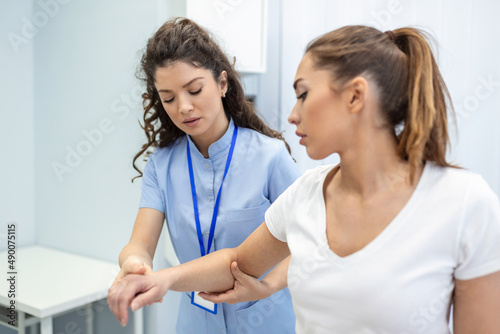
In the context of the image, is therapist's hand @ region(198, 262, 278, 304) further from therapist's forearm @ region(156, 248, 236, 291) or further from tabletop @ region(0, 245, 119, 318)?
tabletop @ region(0, 245, 119, 318)

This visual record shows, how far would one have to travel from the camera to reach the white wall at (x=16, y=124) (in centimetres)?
263

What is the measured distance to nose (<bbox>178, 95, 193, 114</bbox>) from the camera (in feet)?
4.08

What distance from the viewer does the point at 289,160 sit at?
138 cm

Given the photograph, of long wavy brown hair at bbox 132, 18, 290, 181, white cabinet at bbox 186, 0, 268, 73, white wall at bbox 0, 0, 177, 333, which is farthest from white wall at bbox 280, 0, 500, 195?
white wall at bbox 0, 0, 177, 333

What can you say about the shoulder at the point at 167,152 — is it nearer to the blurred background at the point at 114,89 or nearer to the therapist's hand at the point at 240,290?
the therapist's hand at the point at 240,290

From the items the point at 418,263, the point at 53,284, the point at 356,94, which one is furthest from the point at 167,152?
the point at 53,284

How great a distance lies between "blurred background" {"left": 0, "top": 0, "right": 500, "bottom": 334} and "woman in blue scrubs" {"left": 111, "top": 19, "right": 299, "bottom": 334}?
0.75 meters

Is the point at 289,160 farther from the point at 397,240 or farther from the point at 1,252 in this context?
the point at 1,252

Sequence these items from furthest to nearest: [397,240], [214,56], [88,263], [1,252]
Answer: [1,252] → [88,263] → [214,56] → [397,240]

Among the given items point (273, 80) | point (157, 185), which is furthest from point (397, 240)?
point (273, 80)

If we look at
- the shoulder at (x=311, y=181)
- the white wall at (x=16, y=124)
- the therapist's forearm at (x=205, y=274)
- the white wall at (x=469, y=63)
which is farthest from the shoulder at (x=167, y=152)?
the white wall at (x=16, y=124)

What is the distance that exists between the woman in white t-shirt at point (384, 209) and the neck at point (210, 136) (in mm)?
460

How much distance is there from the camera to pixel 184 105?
1244 millimetres

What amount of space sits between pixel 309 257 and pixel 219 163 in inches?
22.4
